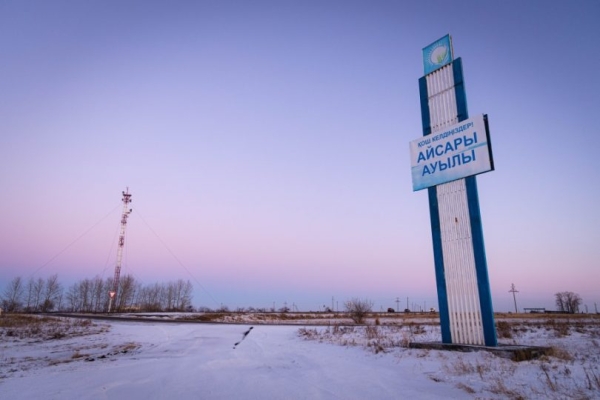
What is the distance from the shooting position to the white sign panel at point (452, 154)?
10484 mm

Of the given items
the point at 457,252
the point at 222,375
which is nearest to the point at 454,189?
the point at 457,252

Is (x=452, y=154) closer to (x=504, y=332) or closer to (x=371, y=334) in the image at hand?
(x=371, y=334)

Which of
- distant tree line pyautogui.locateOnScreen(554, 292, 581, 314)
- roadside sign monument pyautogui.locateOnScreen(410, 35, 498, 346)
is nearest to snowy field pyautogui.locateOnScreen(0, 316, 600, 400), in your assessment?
roadside sign monument pyautogui.locateOnScreen(410, 35, 498, 346)

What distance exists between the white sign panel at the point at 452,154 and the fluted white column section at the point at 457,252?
34 cm

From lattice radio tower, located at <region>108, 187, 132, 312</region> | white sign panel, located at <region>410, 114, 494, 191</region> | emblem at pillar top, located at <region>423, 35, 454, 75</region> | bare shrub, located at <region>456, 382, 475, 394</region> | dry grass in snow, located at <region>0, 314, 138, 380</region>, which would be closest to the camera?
A: bare shrub, located at <region>456, 382, 475, 394</region>

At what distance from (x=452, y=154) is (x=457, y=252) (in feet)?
10.4

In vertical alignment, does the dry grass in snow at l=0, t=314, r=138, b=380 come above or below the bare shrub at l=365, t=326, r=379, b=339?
above

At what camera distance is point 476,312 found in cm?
993

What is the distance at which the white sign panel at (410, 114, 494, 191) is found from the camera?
34.4 ft

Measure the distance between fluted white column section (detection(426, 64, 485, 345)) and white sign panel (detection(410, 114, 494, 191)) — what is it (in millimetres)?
345

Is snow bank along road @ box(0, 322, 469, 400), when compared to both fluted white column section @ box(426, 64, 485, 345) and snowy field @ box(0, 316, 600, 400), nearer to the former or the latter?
snowy field @ box(0, 316, 600, 400)

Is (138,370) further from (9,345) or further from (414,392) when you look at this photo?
(9,345)

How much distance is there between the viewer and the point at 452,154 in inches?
443

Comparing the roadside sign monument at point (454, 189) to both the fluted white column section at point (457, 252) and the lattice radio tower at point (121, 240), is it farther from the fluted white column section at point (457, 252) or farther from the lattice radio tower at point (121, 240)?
the lattice radio tower at point (121, 240)
